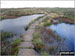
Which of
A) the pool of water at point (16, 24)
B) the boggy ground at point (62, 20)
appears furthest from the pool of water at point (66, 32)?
the pool of water at point (16, 24)

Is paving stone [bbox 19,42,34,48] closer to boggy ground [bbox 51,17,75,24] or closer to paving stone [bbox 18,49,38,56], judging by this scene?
paving stone [bbox 18,49,38,56]

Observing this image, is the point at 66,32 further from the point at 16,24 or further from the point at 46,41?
the point at 16,24

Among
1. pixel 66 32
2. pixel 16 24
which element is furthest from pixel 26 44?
pixel 66 32

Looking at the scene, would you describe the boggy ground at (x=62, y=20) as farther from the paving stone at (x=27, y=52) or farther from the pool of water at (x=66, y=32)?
the paving stone at (x=27, y=52)

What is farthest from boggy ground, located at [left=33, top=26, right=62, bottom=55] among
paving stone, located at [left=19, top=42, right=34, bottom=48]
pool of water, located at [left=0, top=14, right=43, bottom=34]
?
pool of water, located at [left=0, top=14, right=43, bottom=34]

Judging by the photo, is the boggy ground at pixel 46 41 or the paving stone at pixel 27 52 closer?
the paving stone at pixel 27 52
